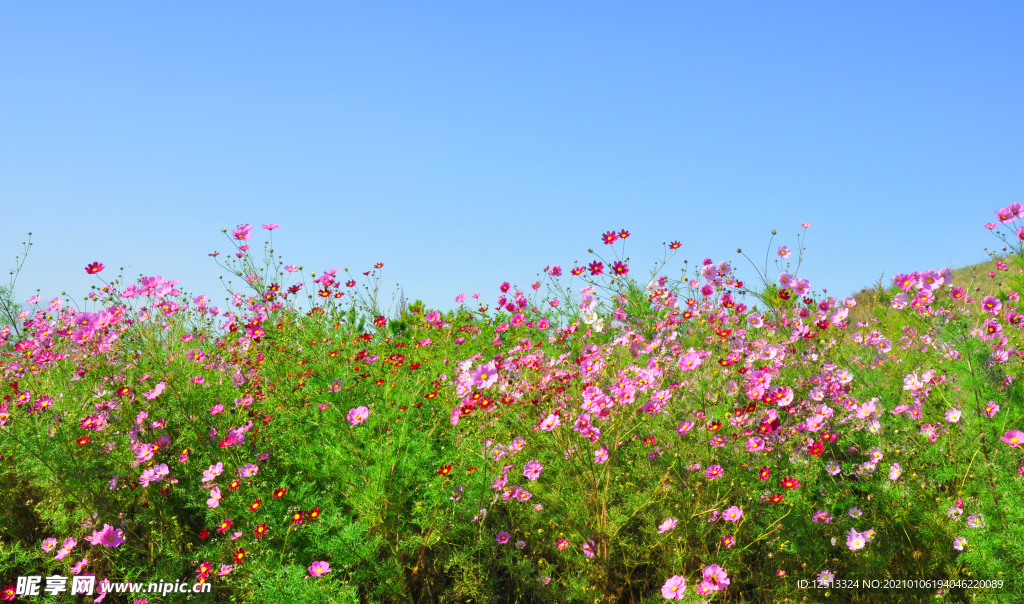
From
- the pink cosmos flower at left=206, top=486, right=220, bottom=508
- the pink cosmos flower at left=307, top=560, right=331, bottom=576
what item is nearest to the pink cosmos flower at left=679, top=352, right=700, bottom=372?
the pink cosmos flower at left=307, top=560, right=331, bottom=576

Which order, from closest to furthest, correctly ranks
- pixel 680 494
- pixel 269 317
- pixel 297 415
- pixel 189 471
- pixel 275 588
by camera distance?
pixel 275 588 < pixel 680 494 < pixel 189 471 < pixel 297 415 < pixel 269 317

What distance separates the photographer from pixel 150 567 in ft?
9.33

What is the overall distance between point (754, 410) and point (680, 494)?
1.45 feet

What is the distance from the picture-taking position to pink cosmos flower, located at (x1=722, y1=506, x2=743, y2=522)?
241 centimetres

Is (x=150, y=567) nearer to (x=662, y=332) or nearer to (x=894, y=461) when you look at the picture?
(x=662, y=332)

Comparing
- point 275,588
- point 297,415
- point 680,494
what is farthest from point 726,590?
point 297,415

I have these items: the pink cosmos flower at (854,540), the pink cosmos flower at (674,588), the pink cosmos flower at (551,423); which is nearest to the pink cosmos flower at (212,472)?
the pink cosmos flower at (551,423)

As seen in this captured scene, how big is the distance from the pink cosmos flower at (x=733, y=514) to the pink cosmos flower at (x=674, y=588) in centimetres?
28

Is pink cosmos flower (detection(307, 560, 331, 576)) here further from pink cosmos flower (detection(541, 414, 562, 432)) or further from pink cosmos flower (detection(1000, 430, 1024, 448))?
pink cosmos flower (detection(1000, 430, 1024, 448))

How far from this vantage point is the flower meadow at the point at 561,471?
2518 mm

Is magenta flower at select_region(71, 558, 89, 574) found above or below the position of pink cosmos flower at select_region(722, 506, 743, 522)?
above

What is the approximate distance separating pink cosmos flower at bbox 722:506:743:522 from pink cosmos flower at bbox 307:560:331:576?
1498mm

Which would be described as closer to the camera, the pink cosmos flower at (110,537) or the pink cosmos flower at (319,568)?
the pink cosmos flower at (319,568)

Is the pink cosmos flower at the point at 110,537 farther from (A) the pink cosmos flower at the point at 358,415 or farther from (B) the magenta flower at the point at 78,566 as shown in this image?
(A) the pink cosmos flower at the point at 358,415
